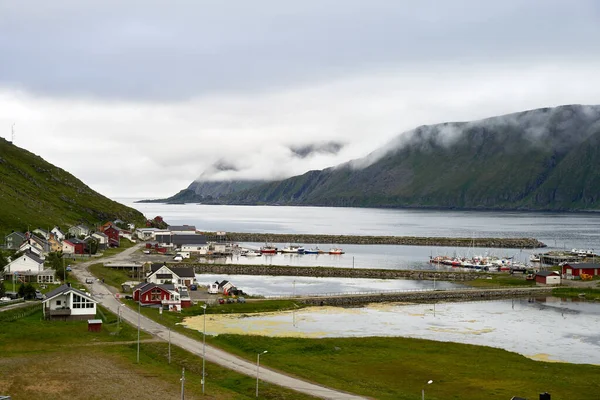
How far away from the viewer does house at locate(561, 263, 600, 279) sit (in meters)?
125

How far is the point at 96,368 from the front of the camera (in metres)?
49.2

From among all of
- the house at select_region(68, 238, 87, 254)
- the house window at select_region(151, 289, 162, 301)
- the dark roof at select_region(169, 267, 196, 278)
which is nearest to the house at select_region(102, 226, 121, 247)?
the house at select_region(68, 238, 87, 254)

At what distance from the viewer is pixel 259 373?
49438 mm

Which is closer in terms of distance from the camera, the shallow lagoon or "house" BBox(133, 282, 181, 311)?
the shallow lagoon

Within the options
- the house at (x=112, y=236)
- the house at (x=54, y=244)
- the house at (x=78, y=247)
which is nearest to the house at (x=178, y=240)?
the house at (x=112, y=236)

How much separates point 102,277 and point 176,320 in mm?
32785

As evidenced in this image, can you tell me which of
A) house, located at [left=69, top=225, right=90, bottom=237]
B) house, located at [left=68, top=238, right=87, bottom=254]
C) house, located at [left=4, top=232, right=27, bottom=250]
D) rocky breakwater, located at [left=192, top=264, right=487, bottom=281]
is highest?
house, located at [left=69, top=225, right=90, bottom=237]

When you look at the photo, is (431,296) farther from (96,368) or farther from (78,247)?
(78,247)

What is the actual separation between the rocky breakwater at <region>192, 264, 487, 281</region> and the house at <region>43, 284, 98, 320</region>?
68979 millimetres

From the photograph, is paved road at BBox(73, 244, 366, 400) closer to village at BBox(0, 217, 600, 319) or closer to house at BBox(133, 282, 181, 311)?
village at BBox(0, 217, 600, 319)

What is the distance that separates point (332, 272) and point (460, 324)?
60.2 m

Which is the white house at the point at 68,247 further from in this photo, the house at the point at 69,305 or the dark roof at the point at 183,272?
the house at the point at 69,305

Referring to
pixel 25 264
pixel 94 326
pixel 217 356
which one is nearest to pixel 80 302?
pixel 94 326

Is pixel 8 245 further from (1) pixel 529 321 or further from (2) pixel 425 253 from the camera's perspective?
(2) pixel 425 253
